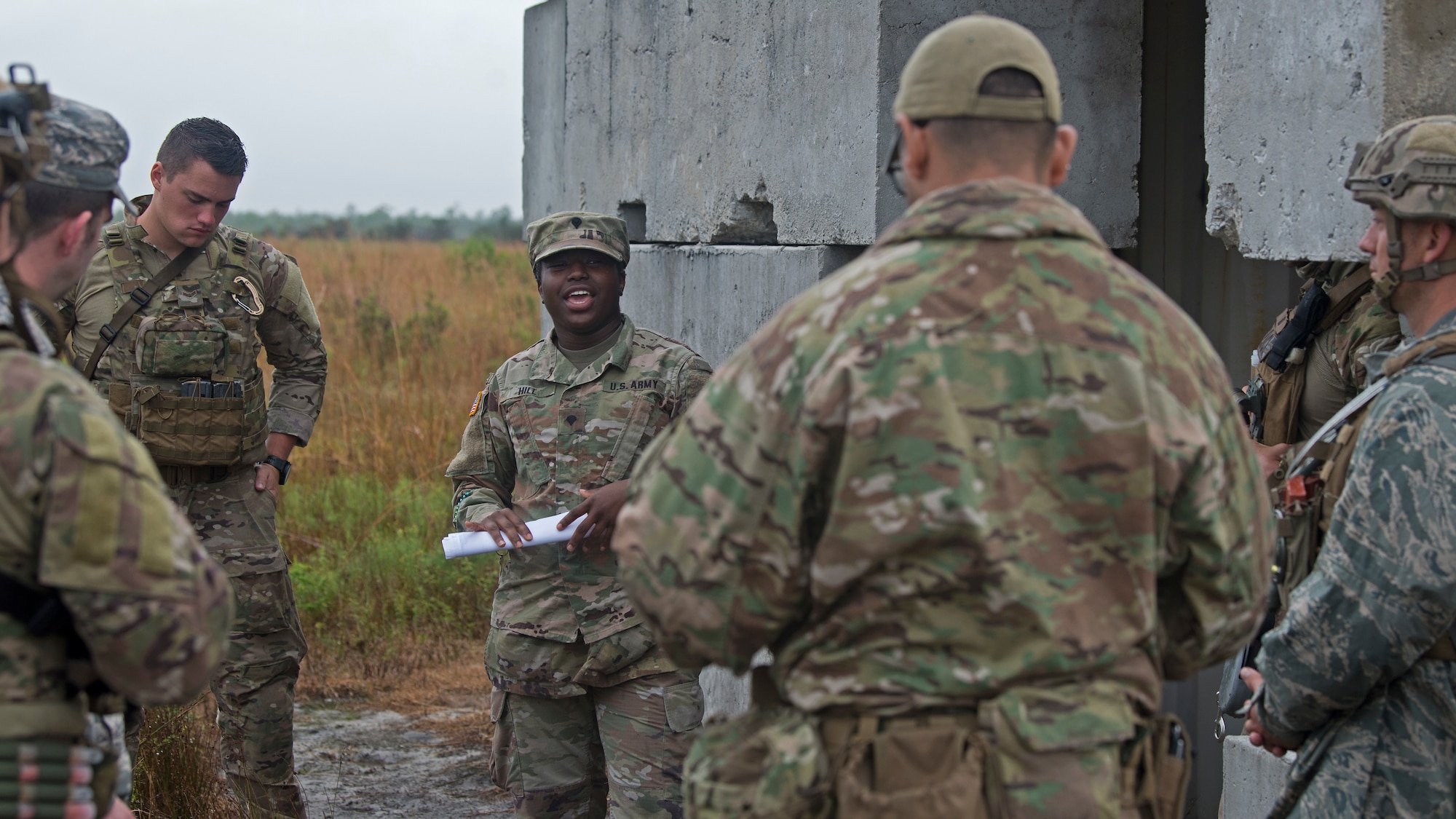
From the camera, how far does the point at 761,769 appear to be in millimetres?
1758

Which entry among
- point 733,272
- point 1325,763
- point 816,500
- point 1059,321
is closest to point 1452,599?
point 1325,763

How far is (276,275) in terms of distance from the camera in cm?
424

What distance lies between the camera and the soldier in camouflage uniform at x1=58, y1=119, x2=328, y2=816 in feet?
12.9

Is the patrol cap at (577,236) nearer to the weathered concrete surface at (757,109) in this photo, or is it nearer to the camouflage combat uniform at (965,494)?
the weathered concrete surface at (757,109)

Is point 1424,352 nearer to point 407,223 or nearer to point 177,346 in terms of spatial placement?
point 177,346

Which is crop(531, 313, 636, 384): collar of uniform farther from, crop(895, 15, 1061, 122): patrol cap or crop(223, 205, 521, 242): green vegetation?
crop(223, 205, 521, 242): green vegetation

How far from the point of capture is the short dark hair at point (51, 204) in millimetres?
1886

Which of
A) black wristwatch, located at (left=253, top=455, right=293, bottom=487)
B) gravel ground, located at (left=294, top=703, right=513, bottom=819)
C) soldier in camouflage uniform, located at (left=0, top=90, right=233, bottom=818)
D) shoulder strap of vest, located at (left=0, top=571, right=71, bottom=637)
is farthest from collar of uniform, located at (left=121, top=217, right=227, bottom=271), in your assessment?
shoulder strap of vest, located at (left=0, top=571, right=71, bottom=637)

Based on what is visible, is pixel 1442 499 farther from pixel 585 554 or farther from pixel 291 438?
pixel 291 438

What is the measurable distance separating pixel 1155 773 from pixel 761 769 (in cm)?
52

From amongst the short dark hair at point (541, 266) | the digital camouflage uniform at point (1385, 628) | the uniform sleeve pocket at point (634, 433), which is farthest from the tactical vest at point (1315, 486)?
the short dark hair at point (541, 266)

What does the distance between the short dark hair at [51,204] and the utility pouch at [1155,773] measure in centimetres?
160

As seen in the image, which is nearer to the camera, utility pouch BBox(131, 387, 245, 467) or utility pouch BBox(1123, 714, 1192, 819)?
utility pouch BBox(1123, 714, 1192, 819)

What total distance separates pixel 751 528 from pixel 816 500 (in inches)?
3.7
